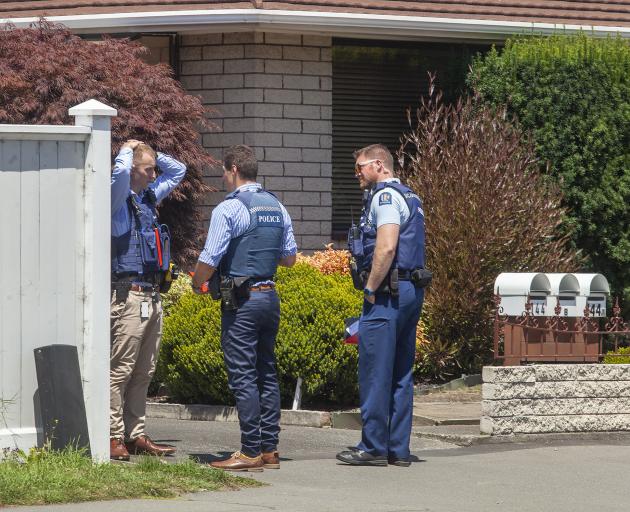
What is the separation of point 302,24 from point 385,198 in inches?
253

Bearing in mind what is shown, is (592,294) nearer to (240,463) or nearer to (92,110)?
(240,463)

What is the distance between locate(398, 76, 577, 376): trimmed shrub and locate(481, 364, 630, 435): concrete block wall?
252 centimetres

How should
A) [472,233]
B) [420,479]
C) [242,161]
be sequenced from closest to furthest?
[420,479], [242,161], [472,233]

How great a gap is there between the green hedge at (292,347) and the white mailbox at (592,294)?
1862 millimetres

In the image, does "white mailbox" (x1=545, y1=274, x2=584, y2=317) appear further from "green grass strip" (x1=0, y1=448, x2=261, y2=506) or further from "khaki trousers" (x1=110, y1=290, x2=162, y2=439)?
"green grass strip" (x1=0, y1=448, x2=261, y2=506)

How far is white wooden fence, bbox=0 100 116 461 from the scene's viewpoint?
770 cm

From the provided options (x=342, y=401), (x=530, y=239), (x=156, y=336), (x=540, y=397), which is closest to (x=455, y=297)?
(x=530, y=239)

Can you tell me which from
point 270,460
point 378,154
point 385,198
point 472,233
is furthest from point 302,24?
point 270,460

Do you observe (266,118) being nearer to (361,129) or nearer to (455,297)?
(361,129)

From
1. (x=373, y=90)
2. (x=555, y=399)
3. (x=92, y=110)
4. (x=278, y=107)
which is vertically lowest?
(x=555, y=399)

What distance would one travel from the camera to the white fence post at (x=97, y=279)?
7.86 meters

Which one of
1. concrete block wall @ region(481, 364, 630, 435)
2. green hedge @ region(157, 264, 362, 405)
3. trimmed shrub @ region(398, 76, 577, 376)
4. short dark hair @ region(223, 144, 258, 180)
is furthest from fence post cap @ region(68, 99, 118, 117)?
trimmed shrub @ region(398, 76, 577, 376)

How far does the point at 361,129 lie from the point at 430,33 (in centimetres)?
138

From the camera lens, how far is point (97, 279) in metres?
7.86
